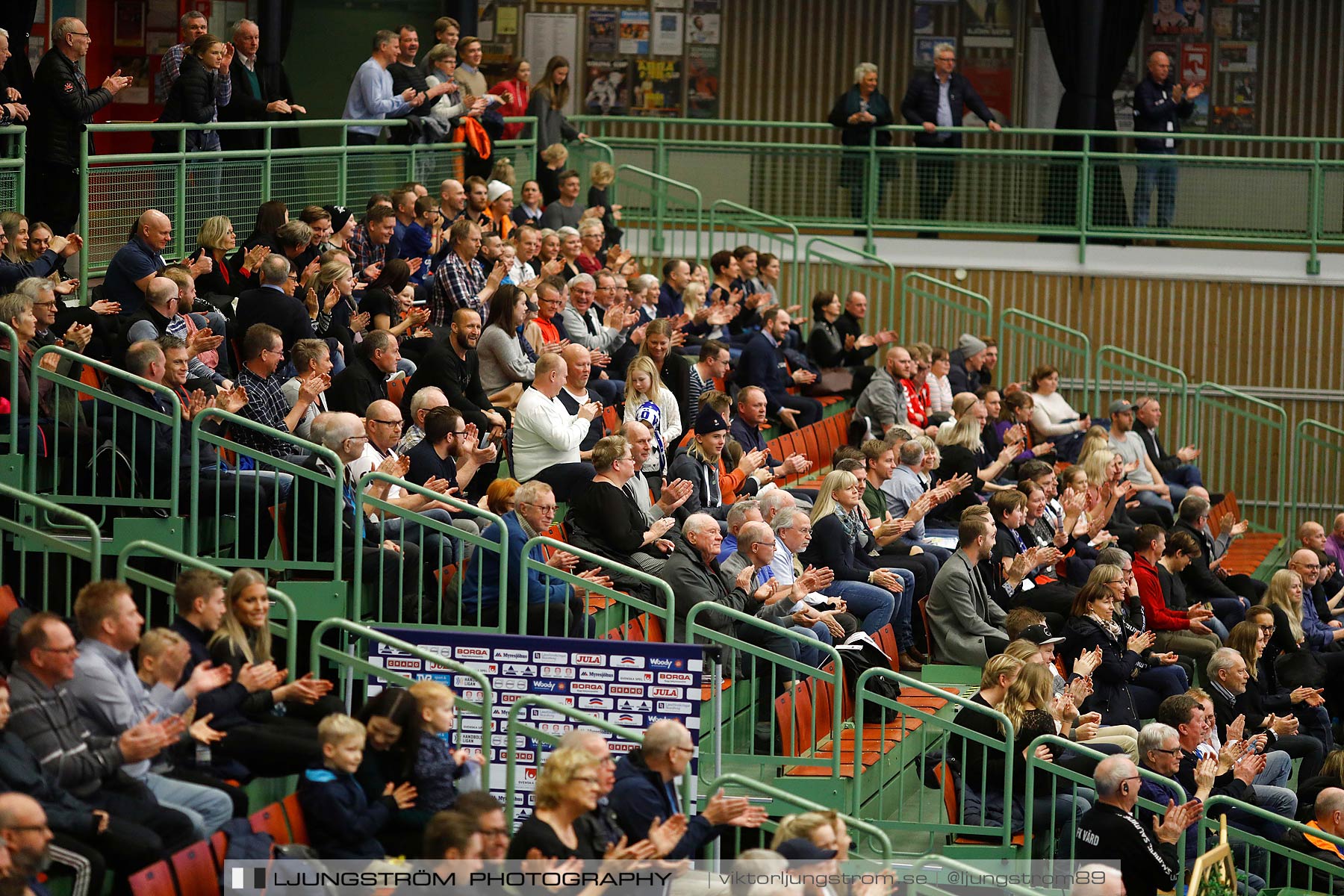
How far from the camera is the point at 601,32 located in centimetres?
2191

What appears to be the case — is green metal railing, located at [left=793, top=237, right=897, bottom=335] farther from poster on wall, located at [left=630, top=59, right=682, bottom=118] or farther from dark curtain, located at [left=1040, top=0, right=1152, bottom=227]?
poster on wall, located at [left=630, top=59, right=682, bottom=118]

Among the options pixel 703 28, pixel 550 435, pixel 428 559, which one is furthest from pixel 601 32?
pixel 428 559

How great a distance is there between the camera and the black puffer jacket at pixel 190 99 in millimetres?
13328

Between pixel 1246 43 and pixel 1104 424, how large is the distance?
5.81m

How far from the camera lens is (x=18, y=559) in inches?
381

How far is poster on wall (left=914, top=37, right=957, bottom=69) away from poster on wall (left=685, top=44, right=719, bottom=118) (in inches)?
89.7

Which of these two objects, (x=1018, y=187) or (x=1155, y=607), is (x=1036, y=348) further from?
(x=1155, y=607)

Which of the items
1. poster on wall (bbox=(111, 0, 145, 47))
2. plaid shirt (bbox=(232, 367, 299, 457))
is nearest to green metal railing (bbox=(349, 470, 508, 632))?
plaid shirt (bbox=(232, 367, 299, 457))

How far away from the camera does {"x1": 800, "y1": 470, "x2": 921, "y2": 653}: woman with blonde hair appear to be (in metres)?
11.9

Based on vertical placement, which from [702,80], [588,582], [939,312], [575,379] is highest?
[702,80]

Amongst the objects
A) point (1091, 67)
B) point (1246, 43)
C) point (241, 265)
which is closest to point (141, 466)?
point (241, 265)

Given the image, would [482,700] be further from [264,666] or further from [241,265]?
[241,265]

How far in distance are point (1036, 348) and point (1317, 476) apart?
9.85ft

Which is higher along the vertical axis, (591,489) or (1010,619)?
(591,489)
